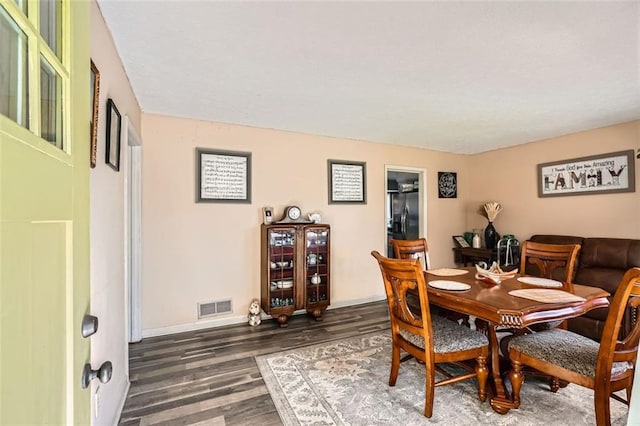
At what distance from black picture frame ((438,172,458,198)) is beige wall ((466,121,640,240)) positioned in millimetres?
365

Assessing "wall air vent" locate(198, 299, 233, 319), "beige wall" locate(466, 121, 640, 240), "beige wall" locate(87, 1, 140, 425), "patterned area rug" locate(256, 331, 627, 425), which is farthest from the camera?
"beige wall" locate(466, 121, 640, 240)

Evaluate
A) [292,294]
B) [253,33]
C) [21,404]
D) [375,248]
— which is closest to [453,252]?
[375,248]

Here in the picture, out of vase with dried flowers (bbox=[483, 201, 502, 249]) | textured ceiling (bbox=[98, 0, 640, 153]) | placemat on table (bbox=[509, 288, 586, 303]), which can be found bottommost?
placemat on table (bbox=[509, 288, 586, 303])

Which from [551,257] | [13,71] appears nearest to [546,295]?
[551,257]

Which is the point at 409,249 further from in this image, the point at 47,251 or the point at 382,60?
the point at 47,251

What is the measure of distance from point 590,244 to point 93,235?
4.67 metres

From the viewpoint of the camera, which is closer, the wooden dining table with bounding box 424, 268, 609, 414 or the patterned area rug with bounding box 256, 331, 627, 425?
the wooden dining table with bounding box 424, 268, 609, 414

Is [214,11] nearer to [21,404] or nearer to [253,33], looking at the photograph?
[253,33]

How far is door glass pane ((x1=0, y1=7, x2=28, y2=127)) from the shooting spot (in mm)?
476

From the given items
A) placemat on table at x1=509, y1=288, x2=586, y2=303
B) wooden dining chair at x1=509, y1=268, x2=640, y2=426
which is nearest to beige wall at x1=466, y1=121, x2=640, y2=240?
placemat on table at x1=509, y1=288, x2=586, y2=303

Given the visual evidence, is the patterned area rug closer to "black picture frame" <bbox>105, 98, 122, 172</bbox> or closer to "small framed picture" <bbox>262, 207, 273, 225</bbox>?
"small framed picture" <bbox>262, 207, 273, 225</bbox>

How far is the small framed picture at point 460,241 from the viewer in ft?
15.7

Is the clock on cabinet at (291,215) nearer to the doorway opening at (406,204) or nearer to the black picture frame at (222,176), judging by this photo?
the black picture frame at (222,176)

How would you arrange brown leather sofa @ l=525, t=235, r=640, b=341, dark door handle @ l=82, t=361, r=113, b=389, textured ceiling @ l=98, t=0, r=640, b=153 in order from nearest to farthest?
dark door handle @ l=82, t=361, r=113, b=389 → textured ceiling @ l=98, t=0, r=640, b=153 → brown leather sofa @ l=525, t=235, r=640, b=341
